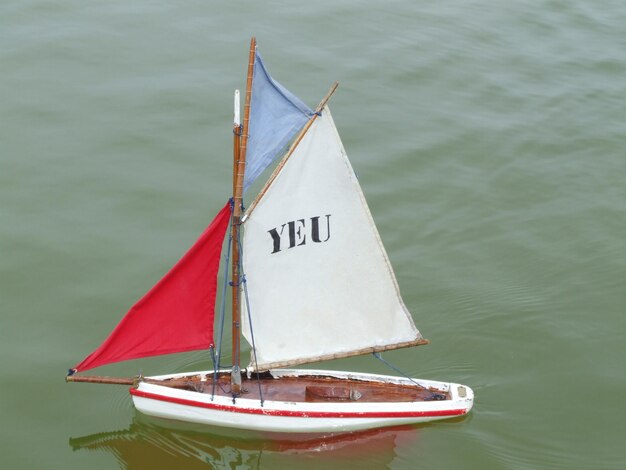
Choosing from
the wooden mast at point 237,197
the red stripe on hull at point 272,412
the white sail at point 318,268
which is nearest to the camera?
the wooden mast at point 237,197

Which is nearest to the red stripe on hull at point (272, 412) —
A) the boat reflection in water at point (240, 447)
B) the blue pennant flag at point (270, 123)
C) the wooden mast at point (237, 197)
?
the wooden mast at point (237, 197)

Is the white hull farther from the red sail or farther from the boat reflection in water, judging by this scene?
the red sail

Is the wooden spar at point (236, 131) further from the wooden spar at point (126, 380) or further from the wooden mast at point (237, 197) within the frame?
the wooden spar at point (126, 380)

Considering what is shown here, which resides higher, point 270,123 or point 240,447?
point 270,123

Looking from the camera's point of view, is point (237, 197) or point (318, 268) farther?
point (318, 268)

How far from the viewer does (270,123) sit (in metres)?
12.4

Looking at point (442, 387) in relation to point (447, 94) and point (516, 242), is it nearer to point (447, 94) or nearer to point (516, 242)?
point (516, 242)

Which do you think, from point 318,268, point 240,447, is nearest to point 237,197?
point 318,268

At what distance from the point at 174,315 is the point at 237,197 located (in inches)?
91.0

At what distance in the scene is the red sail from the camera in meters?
13.1

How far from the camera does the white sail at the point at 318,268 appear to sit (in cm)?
1278

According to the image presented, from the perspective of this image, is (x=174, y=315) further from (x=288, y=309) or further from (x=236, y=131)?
(x=236, y=131)

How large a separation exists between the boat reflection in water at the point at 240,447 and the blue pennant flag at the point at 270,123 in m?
4.48

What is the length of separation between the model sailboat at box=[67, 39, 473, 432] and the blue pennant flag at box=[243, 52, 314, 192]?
2 cm
